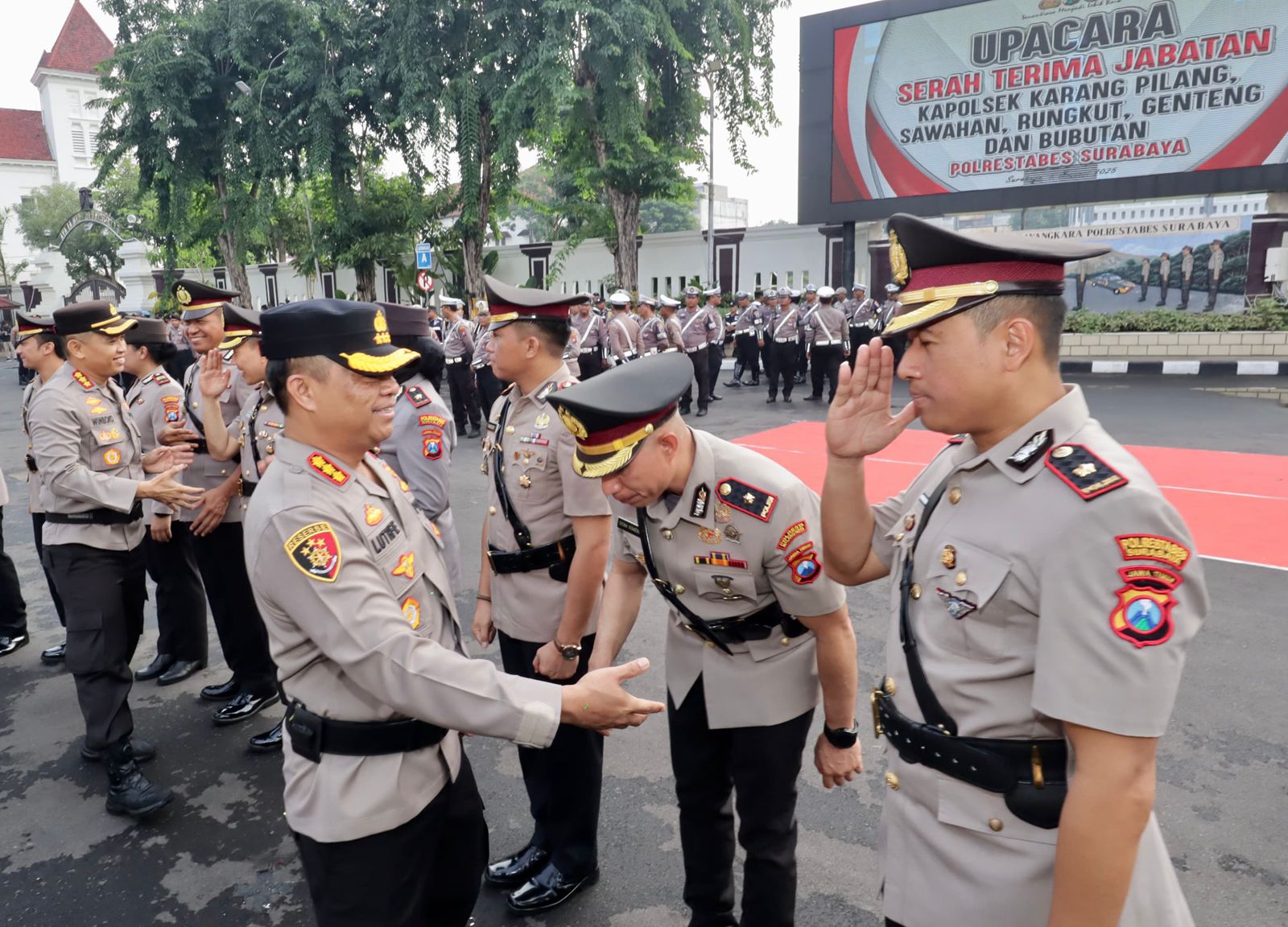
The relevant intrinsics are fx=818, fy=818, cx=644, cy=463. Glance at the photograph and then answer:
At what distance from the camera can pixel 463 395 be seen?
12641mm

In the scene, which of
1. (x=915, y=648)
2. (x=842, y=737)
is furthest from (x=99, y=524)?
(x=915, y=648)

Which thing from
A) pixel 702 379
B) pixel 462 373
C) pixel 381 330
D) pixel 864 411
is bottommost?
pixel 702 379

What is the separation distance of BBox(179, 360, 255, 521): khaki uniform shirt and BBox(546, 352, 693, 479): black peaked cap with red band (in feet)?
9.88

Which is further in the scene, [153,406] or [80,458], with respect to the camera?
[153,406]

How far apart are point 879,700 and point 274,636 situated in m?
1.33

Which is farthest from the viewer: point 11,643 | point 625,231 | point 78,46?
point 78,46

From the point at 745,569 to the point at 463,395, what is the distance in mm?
11073

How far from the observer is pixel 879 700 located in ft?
5.38

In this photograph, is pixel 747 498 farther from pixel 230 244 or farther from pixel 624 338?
pixel 230 244

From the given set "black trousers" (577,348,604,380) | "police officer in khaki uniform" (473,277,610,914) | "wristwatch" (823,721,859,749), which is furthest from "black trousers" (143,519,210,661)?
"black trousers" (577,348,604,380)

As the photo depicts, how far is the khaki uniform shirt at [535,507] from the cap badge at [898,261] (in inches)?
53.6

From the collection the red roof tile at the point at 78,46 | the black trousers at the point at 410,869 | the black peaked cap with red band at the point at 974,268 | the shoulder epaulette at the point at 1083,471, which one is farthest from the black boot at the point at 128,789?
the red roof tile at the point at 78,46

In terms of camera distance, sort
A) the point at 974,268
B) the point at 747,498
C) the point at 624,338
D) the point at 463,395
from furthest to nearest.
→ 1. the point at 624,338
2. the point at 463,395
3. the point at 747,498
4. the point at 974,268

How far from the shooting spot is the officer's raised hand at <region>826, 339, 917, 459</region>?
67.3 inches
